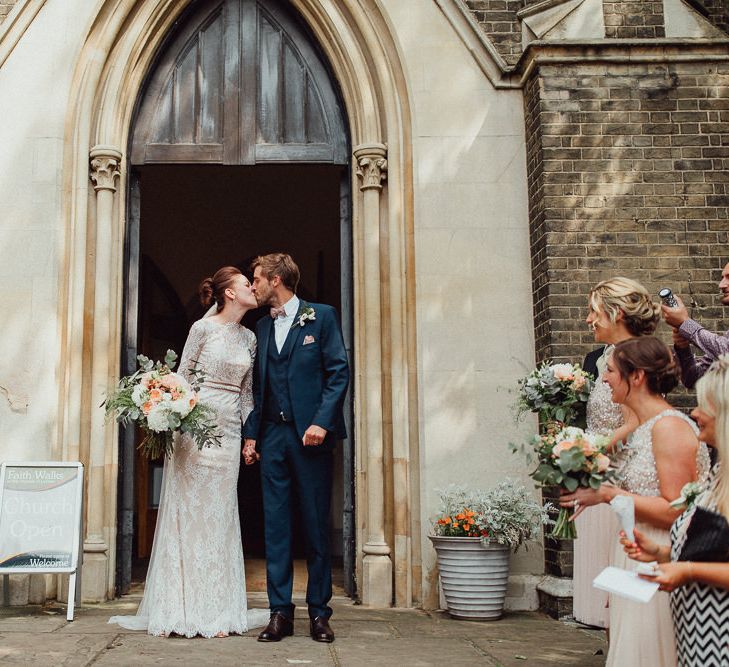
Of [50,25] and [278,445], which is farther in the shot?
[50,25]

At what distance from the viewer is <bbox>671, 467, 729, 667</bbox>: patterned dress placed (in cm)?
249

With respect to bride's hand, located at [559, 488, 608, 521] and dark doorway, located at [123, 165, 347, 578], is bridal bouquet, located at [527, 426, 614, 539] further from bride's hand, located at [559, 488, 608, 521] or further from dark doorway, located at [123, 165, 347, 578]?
dark doorway, located at [123, 165, 347, 578]

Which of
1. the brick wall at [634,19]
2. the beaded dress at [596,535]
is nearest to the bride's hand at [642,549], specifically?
the beaded dress at [596,535]

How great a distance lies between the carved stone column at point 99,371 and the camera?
6.19m

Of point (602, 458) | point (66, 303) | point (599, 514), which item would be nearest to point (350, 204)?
point (66, 303)

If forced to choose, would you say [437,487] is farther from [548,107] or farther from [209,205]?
[209,205]

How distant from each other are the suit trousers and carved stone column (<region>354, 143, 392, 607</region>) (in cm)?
132

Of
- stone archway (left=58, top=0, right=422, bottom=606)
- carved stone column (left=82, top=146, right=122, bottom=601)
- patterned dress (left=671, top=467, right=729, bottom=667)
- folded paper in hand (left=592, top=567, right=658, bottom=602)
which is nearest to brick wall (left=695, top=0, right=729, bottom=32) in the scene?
stone archway (left=58, top=0, right=422, bottom=606)

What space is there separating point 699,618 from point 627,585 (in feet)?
0.86

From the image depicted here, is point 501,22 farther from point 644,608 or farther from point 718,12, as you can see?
point 644,608

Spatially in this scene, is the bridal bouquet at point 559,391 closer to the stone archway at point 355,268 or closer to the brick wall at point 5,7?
the stone archway at point 355,268

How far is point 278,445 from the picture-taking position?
4969 millimetres

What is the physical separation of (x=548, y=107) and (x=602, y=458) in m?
3.89

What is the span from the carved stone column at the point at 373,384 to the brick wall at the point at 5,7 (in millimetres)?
2867
